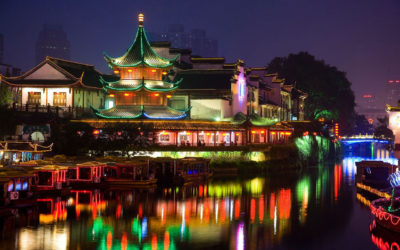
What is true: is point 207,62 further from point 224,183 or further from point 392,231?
point 392,231

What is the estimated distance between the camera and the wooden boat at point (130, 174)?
49469mm

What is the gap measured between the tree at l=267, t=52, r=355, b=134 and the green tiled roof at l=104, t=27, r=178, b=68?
5023cm

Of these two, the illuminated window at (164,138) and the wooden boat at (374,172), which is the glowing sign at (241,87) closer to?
the illuminated window at (164,138)

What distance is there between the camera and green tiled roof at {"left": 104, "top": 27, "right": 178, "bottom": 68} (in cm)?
6781

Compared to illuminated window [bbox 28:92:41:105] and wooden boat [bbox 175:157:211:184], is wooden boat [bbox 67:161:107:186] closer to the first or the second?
wooden boat [bbox 175:157:211:184]

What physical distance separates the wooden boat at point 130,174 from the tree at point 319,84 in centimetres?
6711

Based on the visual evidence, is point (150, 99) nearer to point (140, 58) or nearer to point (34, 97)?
point (140, 58)

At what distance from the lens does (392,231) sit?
30.8m

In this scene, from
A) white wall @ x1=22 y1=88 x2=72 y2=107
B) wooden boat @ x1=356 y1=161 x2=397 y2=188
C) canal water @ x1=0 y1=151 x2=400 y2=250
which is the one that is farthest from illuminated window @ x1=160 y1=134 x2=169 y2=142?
wooden boat @ x1=356 y1=161 x2=397 y2=188

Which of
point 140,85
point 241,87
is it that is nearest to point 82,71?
point 140,85

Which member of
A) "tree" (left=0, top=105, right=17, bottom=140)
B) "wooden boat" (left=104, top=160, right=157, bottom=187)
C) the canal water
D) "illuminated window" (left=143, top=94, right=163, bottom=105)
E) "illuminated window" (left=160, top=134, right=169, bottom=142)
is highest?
"illuminated window" (left=143, top=94, right=163, bottom=105)

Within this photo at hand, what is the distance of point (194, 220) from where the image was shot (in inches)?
1412

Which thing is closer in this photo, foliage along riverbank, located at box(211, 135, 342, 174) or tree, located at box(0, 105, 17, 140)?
tree, located at box(0, 105, 17, 140)

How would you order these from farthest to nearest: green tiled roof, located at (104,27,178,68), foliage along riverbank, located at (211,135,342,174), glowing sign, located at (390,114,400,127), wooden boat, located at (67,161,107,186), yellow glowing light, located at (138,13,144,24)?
yellow glowing light, located at (138,13,144,24), green tiled roof, located at (104,27,178,68), foliage along riverbank, located at (211,135,342,174), glowing sign, located at (390,114,400,127), wooden boat, located at (67,161,107,186)
